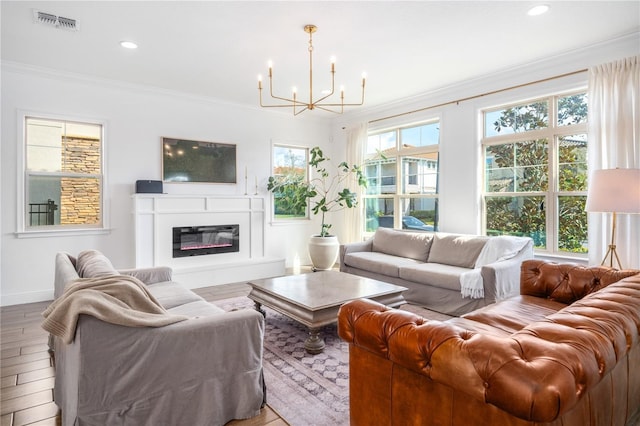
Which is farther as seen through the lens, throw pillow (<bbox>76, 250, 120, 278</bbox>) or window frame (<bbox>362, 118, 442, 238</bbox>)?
window frame (<bbox>362, 118, 442, 238</bbox>)

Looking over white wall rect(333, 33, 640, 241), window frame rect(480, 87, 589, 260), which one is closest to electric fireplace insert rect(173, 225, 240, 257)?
white wall rect(333, 33, 640, 241)

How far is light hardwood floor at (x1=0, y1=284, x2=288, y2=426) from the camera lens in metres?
2.01

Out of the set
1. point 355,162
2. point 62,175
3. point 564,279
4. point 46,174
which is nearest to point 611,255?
point 564,279

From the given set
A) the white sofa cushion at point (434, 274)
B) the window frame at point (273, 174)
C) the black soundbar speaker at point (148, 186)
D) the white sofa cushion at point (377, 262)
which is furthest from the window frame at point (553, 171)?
the black soundbar speaker at point (148, 186)

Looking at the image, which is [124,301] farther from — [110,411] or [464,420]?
[464,420]

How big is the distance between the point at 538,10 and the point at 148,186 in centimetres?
469

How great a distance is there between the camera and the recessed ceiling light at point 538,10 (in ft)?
9.64

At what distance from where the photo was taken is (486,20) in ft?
10.4

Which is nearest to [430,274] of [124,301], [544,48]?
[544,48]

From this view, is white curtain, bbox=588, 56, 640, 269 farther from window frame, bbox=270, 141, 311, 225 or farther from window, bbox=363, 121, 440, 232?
window frame, bbox=270, 141, 311, 225

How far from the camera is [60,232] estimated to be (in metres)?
4.43

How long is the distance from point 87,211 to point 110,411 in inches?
150

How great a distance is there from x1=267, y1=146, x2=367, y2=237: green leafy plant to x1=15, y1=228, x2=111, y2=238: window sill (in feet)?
8.31

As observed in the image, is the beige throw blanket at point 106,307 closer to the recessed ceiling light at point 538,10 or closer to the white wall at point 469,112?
the recessed ceiling light at point 538,10
